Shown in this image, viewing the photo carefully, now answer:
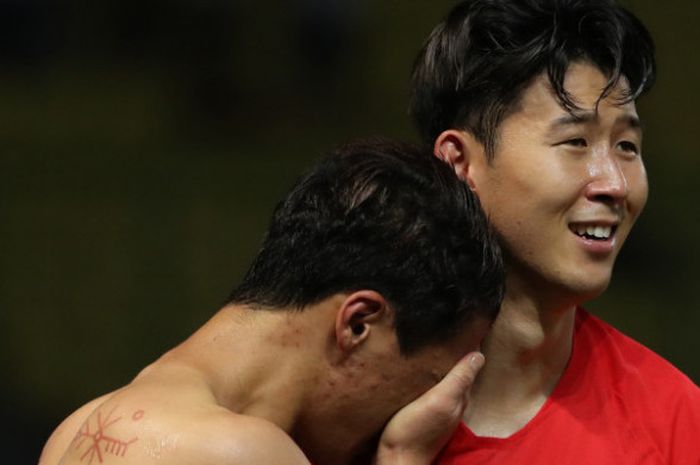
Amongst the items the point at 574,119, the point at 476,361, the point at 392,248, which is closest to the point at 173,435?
the point at 392,248

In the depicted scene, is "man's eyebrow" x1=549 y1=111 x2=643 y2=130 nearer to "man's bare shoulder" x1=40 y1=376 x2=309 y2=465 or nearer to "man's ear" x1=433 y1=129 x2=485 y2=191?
"man's ear" x1=433 y1=129 x2=485 y2=191

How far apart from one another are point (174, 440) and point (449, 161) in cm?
88

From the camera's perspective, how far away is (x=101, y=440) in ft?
7.87

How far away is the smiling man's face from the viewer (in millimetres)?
2766

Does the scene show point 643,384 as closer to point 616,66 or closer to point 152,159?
point 616,66

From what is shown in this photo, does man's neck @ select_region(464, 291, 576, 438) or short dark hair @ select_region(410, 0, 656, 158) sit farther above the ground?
short dark hair @ select_region(410, 0, 656, 158)

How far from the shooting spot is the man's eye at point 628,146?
2830mm

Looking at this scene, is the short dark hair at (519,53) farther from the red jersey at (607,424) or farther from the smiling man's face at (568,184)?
the red jersey at (607,424)

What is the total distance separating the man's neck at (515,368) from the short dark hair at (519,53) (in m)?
0.34

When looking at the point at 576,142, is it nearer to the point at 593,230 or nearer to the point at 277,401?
the point at 593,230

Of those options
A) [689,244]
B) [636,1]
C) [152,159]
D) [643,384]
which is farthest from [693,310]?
[643,384]

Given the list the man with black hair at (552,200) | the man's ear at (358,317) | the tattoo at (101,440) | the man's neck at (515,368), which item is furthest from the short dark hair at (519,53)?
the tattoo at (101,440)

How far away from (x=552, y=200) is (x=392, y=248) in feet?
1.23

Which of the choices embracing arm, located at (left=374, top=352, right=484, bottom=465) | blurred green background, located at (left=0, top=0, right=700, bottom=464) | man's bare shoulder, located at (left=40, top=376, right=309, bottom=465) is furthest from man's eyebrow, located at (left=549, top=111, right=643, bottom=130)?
blurred green background, located at (left=0, top=0, right=700, bottom=464)
